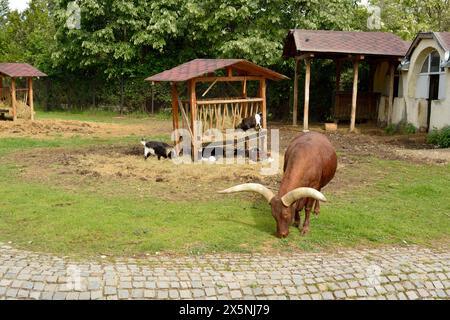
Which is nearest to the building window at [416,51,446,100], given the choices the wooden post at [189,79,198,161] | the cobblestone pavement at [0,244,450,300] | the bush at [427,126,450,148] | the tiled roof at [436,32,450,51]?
the tiled roof at [436,32,450,51]

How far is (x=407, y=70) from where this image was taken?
830 inches

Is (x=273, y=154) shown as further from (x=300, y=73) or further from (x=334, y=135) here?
(x=300, y=73)

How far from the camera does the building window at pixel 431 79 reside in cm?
1936

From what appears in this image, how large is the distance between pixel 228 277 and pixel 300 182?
2.32 metres

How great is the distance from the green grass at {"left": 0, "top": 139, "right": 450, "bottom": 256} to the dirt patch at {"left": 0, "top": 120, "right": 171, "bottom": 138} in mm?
9247

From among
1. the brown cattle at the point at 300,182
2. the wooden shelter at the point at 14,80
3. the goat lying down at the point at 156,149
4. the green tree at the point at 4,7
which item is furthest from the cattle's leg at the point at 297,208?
the green tree at the point at 4,7

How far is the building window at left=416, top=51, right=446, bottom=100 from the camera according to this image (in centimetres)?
1936

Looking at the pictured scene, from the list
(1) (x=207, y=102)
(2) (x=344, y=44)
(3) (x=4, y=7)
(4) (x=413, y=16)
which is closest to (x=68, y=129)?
(1) (x=207, y=102)

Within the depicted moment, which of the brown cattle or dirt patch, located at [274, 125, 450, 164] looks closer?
Result: the brown cattle

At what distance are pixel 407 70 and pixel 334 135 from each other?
439cm

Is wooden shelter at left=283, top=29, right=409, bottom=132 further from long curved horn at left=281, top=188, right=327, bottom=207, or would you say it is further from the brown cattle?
long curved horn at left=281, top=188, right=327, bottom=207

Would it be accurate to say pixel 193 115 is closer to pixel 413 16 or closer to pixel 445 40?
pixel 445 40
